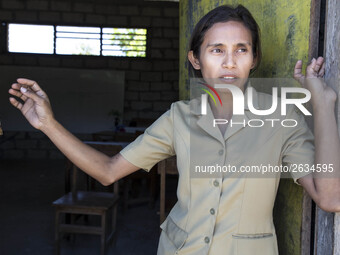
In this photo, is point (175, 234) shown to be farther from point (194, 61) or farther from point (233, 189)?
point (194, 61)

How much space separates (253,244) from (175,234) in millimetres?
255

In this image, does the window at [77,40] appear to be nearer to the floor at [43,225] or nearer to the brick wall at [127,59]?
the brick wall at [127,59]

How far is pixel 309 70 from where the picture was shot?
1.20 metres

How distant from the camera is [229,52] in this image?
1.23 m

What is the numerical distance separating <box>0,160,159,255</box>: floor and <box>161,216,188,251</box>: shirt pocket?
2194 mm

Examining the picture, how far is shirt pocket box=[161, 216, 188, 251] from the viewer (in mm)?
1201

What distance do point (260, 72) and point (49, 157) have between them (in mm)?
7372

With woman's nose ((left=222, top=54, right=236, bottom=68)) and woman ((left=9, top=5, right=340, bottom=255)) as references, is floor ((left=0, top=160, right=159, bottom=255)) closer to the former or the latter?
woman ((left=9, top=5, right=340, bottom=255))

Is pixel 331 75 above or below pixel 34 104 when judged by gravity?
above

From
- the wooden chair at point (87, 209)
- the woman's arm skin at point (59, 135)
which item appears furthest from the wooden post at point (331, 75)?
the wooden chair at point (87, 209)

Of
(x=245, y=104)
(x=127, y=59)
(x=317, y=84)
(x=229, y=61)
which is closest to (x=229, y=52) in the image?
(x=229, y=61)

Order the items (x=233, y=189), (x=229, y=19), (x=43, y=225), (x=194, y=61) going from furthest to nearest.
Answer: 1. (x=43, y=225)
2. (x=194, y=61)
3. (x=229, y=19)
4. (x=233, y=189)

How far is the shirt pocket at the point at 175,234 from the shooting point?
1.20m

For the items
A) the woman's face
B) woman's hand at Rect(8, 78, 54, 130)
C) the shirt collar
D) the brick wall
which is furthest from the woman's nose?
the brick wall
